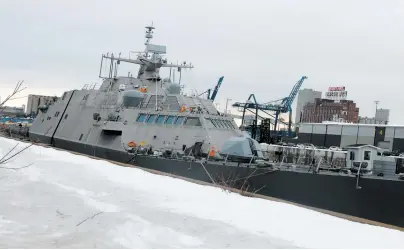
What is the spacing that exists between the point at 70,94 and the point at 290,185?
67.3 feet

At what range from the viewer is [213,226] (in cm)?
762

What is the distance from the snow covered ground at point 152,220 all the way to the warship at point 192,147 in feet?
9.00

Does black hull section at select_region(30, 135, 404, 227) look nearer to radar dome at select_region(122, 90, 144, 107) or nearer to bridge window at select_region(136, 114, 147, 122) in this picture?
bridge window at select_region(136, 114, 147, 122)

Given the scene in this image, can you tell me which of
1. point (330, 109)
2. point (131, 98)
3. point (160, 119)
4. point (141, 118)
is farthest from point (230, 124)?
point (330, 109)

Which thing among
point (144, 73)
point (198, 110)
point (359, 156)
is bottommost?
point (359, 156)

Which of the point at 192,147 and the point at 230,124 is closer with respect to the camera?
the point at 192,147

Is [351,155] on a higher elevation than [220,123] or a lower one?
lower

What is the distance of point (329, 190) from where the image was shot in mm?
14000

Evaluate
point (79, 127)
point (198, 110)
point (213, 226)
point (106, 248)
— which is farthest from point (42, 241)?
point (79, 127)

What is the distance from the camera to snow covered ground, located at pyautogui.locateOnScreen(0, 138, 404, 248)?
6.72 m

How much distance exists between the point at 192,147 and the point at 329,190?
277 inches

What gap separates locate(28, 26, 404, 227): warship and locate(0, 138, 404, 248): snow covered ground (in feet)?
9.00

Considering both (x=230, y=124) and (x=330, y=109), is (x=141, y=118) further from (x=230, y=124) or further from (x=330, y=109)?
(x=330, y=109)

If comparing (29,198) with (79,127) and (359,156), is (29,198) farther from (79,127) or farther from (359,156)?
(79,127)
